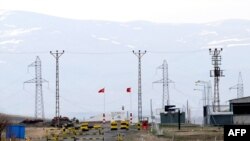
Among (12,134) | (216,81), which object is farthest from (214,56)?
(12,134)

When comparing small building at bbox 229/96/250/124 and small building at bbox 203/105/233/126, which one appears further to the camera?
small building at bbox 203/105/233/126

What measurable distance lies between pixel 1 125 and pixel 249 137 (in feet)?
169

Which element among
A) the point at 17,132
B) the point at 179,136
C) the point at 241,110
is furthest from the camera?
the point at 241,110

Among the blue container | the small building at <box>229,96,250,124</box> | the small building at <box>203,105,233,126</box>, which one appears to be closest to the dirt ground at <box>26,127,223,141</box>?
the small building at <box>229,96,250,124</box>

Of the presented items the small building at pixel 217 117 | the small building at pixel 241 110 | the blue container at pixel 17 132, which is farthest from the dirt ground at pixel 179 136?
the small building at pixel 217 117

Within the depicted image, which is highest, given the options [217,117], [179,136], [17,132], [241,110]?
[241,110]

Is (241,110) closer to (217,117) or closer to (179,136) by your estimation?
(217,117)

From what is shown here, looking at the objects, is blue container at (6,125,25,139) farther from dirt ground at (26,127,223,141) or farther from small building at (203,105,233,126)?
small building at (203,105,233,126)

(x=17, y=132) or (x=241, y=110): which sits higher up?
(x=241, y=110)

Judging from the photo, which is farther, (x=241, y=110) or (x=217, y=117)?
(x=217, y=117)

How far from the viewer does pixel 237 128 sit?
33.6 m

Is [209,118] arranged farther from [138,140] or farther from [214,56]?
[138,140]

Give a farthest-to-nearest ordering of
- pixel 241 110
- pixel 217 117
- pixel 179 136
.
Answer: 1. pixel 217 117
2. pixel 241 110
3. pixel 179 136

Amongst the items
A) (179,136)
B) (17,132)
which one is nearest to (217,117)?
(179,136)
